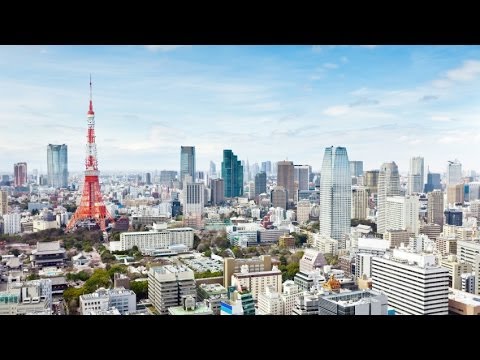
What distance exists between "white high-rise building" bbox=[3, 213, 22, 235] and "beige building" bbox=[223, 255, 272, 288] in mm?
2468

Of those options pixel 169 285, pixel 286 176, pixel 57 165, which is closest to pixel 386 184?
pixel 286 176

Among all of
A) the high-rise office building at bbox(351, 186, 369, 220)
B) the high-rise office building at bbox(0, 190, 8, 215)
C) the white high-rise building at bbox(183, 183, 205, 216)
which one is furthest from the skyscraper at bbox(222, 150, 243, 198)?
the high-rise office building at bbox(0, 190, 8, 215)

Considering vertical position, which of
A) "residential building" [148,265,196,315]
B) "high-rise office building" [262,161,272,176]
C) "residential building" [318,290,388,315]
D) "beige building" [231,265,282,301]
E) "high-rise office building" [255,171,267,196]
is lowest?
"beige building" [231,265,282,301]

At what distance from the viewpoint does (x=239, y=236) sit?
561cm

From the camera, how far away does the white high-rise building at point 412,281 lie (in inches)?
131

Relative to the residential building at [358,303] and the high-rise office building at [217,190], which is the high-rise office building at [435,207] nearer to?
the high-rise office building at [217,190]

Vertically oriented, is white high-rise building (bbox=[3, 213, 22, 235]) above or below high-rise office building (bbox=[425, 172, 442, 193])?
below

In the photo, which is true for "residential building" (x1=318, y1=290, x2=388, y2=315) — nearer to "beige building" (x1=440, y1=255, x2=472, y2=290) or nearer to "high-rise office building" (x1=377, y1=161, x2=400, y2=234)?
"beige building" (x1=440, y1=255, x2=472, y2=290)

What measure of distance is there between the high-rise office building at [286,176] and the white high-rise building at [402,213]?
1.42 meters

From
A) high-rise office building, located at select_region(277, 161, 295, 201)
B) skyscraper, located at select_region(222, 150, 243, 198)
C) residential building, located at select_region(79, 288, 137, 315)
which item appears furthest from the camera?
high-rise office building, located at select_region(277, 161, 295, 201)

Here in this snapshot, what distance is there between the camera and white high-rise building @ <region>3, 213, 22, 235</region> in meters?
5.01

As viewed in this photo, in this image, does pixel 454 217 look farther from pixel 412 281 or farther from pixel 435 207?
pixel 412 281

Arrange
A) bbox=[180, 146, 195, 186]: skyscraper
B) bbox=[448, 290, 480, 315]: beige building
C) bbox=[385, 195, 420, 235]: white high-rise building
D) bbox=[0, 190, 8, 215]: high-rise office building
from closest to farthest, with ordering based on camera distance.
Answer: bbox=[448, 290, 480, 315]: beige building → bbox=[0, 190, 8, 215]: high-rise office building → bbox=[385, 195, 420, 235]: white high-rise building → bbox=[180, 146, 195, 186]: skyscraper
